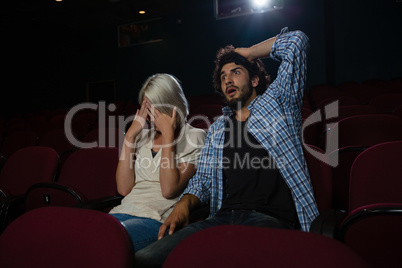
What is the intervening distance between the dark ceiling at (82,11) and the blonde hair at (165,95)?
23.3 feet

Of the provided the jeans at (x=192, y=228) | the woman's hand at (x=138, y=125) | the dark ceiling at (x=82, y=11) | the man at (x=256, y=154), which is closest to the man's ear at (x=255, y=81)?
the man at (x=256, y=154)

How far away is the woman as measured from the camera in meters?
1.39

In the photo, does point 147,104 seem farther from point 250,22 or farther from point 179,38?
point 179,38

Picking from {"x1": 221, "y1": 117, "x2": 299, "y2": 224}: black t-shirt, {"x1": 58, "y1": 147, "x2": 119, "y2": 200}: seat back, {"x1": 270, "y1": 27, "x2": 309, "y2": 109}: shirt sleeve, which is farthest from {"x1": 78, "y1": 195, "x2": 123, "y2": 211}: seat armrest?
{"x1": 270, "y1": 27, "x2": 309, "y2": 109}: shirt sleeve

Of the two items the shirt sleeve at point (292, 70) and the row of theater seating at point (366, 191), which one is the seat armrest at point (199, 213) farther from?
the shirt sleeve at point (292, 70)

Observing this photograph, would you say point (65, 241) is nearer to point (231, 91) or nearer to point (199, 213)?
point (199, 213)

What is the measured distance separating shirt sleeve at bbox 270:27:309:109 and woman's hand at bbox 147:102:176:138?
0.49m

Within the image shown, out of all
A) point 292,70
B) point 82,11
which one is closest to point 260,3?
point 82,11

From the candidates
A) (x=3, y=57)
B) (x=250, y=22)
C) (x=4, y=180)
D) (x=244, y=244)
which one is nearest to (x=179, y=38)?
(x=250, y=22)

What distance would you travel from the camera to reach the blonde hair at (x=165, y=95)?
4.96 feet

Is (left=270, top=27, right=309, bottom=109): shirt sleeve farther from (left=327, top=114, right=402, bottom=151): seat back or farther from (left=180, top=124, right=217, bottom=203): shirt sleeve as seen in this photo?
(left=327, top=114, right=402, bottom=151): seat back

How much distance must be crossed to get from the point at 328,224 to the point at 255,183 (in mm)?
410

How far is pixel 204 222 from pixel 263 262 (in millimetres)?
781

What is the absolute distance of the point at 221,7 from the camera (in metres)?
8.03
